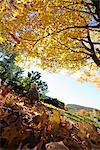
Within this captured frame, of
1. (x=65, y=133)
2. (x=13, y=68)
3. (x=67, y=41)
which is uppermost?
(x=13, y=68)

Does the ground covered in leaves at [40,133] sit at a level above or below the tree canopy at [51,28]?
below

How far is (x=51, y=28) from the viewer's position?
12.6m

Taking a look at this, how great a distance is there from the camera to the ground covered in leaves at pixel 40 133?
221 cm

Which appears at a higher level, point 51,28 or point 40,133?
point 51,28

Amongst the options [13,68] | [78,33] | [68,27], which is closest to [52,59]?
[78,33]

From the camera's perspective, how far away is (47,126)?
2.68 m

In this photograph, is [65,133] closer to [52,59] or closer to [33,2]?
[33,2]

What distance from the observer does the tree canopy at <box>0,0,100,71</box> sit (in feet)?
38.9

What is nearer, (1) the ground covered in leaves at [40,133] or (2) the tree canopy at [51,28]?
(1) the ground covered in leaves at [40,133]

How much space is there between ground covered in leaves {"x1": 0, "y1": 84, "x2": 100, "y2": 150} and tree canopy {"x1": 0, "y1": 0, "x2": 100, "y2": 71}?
8963 mm

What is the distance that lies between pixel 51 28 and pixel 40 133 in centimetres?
1036

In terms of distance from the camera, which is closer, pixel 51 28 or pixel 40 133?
pixel 40 133

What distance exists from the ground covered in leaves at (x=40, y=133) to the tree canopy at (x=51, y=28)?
896cm

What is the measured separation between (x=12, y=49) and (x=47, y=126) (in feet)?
45.3
